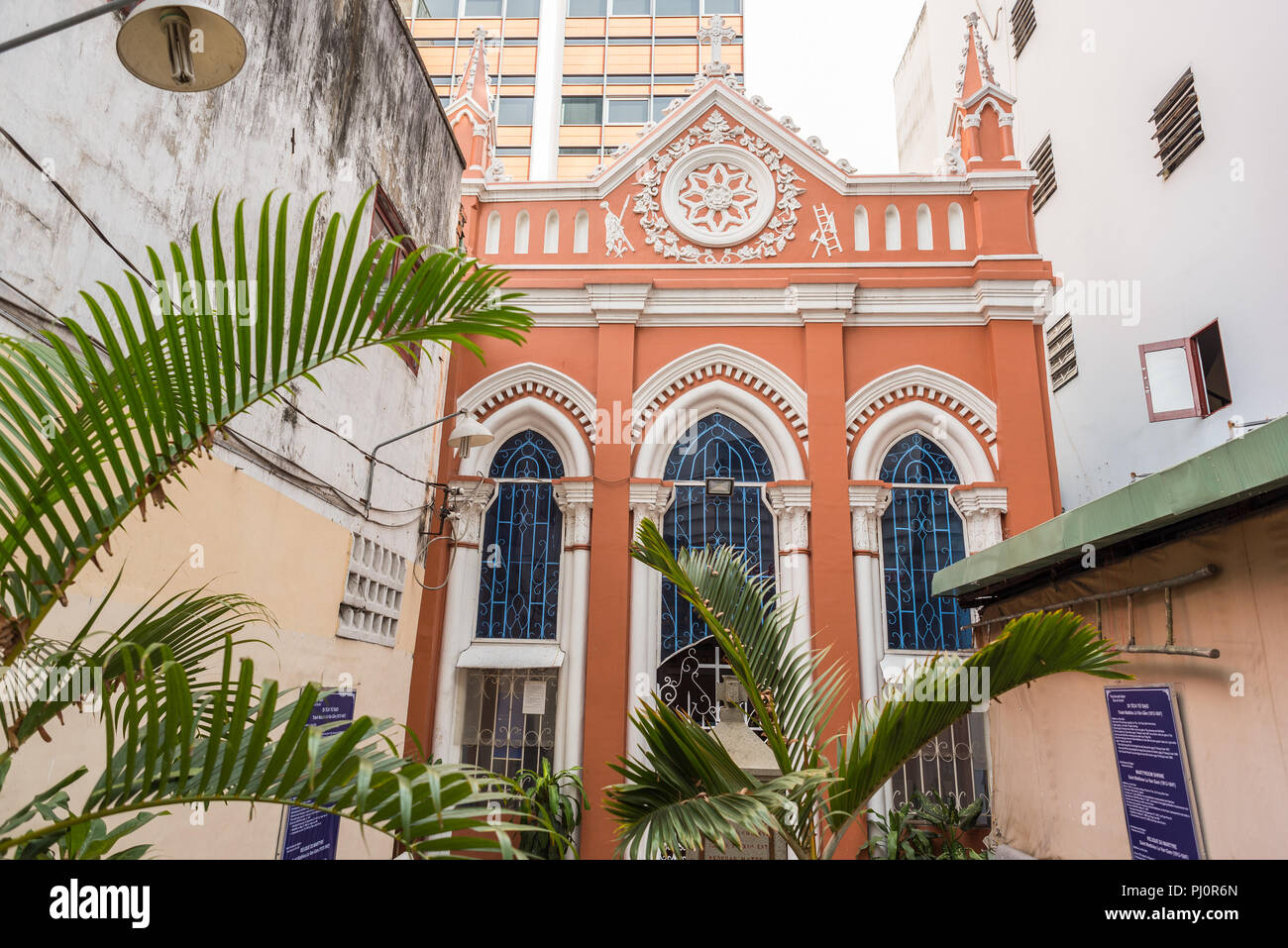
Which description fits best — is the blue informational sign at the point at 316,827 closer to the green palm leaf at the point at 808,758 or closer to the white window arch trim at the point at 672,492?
the green palm leaf at the point at 808,758

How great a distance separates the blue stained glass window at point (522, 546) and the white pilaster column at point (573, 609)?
6.1 inches

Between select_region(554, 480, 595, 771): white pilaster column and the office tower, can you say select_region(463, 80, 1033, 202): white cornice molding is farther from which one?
the office tower

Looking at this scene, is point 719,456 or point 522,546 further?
point 719,456

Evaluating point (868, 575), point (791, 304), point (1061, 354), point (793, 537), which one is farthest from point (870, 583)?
point (1061, 354)

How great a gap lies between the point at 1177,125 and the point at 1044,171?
3668 mm

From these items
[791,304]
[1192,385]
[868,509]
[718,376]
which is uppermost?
[791,304]

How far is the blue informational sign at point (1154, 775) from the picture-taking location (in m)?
3.89

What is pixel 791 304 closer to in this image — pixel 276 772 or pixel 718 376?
pixel 718 376

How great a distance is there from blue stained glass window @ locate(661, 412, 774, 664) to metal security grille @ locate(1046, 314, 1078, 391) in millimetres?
6014

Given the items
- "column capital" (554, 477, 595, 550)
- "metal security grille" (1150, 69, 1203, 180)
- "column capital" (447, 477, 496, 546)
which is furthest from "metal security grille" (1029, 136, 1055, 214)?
"column capital" (447, 477, 496, 546)

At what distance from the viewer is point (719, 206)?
9.31m

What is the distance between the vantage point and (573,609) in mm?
8172

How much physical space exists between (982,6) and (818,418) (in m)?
11.6
